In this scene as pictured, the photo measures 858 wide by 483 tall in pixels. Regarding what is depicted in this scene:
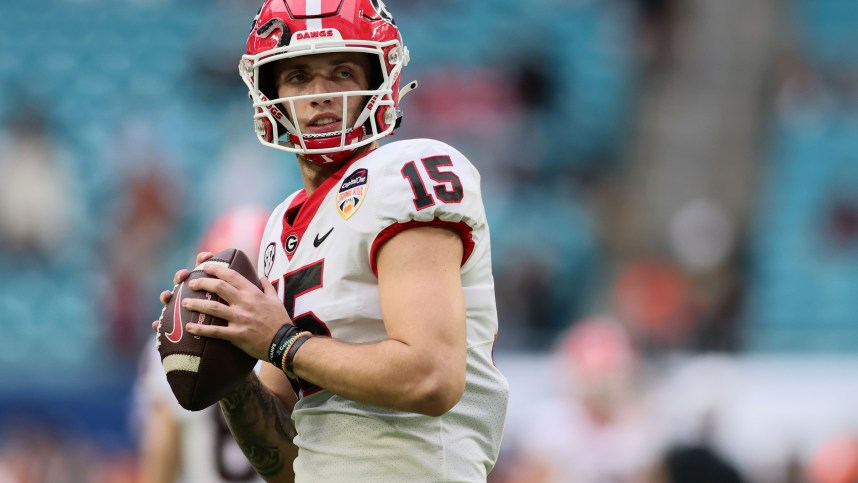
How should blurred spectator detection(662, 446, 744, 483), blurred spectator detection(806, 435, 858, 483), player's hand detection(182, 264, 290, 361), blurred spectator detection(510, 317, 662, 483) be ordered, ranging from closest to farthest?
1. player's hand detection(182, 264, 290, 361)
2. blurred spectator detection(806, 435, 858, 483)
3. blurred spectator detection(662, 446, 744, 483)
4. blurred spectator detection(510, 317, 662, 483)

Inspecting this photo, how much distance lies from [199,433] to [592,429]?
300cm

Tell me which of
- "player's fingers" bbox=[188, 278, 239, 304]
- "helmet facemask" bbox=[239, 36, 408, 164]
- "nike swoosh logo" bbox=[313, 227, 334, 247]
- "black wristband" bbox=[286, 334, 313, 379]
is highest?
"helmet facemask" bbox=[239, 36, 408, 164]

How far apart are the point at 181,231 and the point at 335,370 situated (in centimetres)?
797

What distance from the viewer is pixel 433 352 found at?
2697 mm

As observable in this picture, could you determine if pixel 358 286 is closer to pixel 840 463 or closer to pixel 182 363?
pixel 182 363

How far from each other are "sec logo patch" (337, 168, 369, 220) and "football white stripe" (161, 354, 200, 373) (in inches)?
17.4

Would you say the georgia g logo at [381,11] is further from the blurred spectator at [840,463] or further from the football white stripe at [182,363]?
the blurred spectator at [840,463]

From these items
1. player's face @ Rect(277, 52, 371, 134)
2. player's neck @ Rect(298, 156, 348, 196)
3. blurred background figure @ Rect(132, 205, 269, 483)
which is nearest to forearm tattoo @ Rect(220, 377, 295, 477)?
player's neck @ Rect(298, 156, 348, 196)

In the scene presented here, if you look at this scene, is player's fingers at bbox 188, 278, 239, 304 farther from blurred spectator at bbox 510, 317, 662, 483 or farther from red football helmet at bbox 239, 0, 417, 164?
blurred spectator at bbox 510, 317, 662, 483

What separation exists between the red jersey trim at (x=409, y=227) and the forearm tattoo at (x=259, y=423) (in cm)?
55

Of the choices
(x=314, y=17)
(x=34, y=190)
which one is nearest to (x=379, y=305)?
(x=314, y=17)

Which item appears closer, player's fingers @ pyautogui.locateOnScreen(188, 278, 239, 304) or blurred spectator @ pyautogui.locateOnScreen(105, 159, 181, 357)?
player's fingers @ pyautogui.locateOnScreen(188, 278, 239, 304)

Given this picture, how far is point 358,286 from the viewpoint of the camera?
2.89 metres

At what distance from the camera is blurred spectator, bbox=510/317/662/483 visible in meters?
7.50
